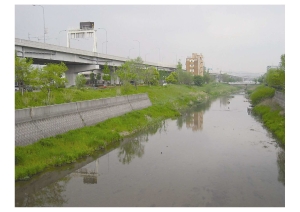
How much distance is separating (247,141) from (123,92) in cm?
1757

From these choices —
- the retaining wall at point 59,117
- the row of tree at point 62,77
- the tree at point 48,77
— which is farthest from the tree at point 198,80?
the tree at point 48,77

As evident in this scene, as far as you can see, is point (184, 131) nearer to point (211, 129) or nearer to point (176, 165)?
point (211, 129)

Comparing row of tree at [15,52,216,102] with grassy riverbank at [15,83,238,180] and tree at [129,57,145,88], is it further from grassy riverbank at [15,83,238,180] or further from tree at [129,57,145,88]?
grassy riverbank at [15,83,238,180]

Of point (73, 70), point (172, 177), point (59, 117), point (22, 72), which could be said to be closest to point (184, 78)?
point (73, 70)

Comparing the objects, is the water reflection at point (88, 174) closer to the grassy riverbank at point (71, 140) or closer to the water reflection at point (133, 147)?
the grassy riverbank at point (71, 140)

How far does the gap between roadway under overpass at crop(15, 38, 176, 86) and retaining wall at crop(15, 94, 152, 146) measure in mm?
8571

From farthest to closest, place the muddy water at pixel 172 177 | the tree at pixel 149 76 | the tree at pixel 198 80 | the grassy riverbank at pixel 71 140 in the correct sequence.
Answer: the tree at pixel 198 80 < the tree at pixel 149 76 < the grassy riverbank at pixel 71 140 < the muddy water at pixel 172 177

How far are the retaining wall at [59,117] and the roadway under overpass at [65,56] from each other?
8571 mm

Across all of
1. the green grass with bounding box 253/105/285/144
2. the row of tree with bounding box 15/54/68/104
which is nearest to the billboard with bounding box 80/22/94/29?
the row of tree with bounding box 15/54/68/104

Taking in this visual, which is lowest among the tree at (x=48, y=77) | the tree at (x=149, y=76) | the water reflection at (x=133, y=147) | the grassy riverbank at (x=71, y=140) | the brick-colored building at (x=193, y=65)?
the water reflection at (x=133, y=147)

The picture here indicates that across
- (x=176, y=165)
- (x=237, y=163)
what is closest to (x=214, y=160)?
(x=237, y=163)

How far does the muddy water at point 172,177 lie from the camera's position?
1122 cm

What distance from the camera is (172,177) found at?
13547mm

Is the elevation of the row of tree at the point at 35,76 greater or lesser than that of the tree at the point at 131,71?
lesser
